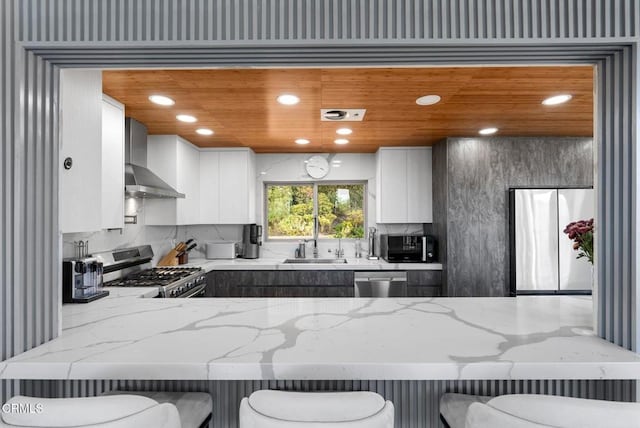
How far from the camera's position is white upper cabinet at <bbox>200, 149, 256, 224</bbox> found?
3.97 m

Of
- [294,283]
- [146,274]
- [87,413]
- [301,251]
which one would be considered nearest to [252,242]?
[301,251]

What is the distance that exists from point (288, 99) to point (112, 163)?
1.21 meters

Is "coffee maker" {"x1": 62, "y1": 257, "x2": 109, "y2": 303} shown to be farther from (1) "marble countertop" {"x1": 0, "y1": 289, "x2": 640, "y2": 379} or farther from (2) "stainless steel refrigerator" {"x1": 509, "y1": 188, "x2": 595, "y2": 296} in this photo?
(2) "stainless steel refrigerator" {"x1": 509, "y1": 188, "x2": 595, "y2": 296}

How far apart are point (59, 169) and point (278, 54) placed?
920 mm

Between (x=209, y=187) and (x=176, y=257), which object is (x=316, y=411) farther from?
(x=209, y=187)

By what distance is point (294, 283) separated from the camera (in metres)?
3.64

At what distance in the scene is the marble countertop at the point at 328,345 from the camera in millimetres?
1051

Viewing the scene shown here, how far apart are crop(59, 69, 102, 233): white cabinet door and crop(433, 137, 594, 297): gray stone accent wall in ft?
9.61

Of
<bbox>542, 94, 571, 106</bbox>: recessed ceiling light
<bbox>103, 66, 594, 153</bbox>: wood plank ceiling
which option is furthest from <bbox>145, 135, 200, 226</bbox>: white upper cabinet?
<bbox>542, 94, 571, 106</bbox>: recessed ceiling light

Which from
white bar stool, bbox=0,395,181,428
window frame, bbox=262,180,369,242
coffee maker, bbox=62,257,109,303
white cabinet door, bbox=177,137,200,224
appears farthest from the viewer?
window frame, bbox=262,180,369,242

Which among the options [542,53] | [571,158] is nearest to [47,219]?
[542,53]

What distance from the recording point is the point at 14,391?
3.90 feet

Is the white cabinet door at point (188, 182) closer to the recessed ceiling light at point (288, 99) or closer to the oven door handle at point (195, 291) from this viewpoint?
the oven door handle at point (195, 291)

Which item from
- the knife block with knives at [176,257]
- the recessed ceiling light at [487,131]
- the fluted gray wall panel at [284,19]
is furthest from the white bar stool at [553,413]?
the knife block with knives at [176,257]
